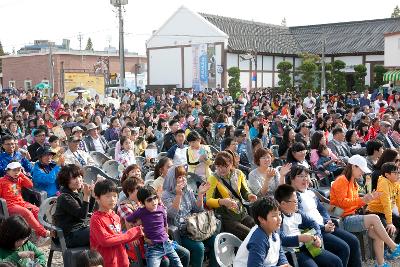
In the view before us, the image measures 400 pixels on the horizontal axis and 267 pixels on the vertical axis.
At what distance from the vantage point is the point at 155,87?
1628 inches

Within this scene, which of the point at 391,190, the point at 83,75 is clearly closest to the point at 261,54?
the point at 83,75

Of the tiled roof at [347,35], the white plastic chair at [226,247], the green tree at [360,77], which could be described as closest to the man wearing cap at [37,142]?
the white plastic chair at [226,247]

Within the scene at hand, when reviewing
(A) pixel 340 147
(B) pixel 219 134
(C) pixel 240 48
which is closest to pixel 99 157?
(B) pixel 219 134

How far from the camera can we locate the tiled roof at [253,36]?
38.3 metres

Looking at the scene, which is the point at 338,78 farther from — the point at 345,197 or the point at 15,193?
the point at 15,193

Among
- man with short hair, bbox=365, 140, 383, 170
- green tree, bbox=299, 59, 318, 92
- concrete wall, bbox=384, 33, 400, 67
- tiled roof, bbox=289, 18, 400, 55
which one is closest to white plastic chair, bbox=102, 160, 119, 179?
man with short hair, bbox=365, 140, 383, 170

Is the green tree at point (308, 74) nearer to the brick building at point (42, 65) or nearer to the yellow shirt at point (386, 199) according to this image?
the yellow shirt at point (386, 199)

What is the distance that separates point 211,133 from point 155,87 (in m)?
31.4

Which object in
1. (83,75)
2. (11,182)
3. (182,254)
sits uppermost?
(83,75)

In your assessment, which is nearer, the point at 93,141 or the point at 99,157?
the point at 99,157

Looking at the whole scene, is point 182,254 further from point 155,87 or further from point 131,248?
point 155,87

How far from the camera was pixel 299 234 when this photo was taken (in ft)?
15.5

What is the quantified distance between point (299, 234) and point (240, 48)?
3374cm

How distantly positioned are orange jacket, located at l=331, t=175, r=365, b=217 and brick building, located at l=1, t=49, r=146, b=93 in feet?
156
